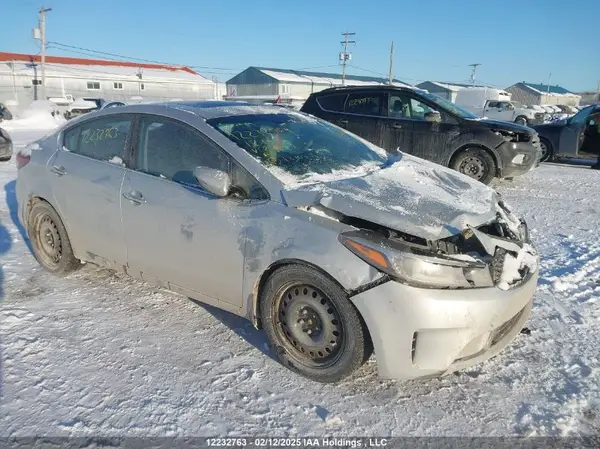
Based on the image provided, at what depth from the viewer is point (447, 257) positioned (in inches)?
97.1

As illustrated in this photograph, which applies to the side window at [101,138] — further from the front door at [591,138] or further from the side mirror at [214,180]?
the front door at [591,138]

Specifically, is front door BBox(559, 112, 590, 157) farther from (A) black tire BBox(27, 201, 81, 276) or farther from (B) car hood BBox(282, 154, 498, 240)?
(A) black tire BBox(27, 201, 81, 276)

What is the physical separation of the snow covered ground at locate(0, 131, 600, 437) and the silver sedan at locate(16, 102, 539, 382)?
0.25 m

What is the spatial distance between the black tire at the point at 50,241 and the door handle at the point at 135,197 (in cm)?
102

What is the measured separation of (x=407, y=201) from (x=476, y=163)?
571 centimetres

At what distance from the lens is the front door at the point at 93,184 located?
3.52 metres

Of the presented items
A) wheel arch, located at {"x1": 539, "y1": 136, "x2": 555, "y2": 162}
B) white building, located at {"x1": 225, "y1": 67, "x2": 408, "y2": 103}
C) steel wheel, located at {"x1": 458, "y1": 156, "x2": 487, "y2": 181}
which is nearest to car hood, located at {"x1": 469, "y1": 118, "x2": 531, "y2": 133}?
steel wheel, located at {"x1": 458, "y1": 156, "x2": 487, "y2": 181}

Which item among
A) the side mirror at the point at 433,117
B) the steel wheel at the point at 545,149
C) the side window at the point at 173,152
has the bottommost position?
the side window at the point at 173,152

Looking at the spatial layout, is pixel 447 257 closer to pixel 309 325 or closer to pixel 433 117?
pixel 309 325

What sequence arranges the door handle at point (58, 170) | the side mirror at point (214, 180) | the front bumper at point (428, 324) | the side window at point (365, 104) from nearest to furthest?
1. the front bumper at point (428, 324)
2. the side mirror at point (214, 180)
3. the door handle at point (58, 170)
4. the side window at point (365, 104)

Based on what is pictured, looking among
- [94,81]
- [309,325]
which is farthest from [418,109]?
[94,81]

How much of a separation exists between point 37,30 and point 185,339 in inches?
1690

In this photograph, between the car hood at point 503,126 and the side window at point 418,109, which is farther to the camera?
the side window at point 418,109

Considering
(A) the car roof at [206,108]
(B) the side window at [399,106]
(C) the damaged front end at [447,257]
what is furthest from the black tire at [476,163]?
(C) the damaged front end at [447,257]
